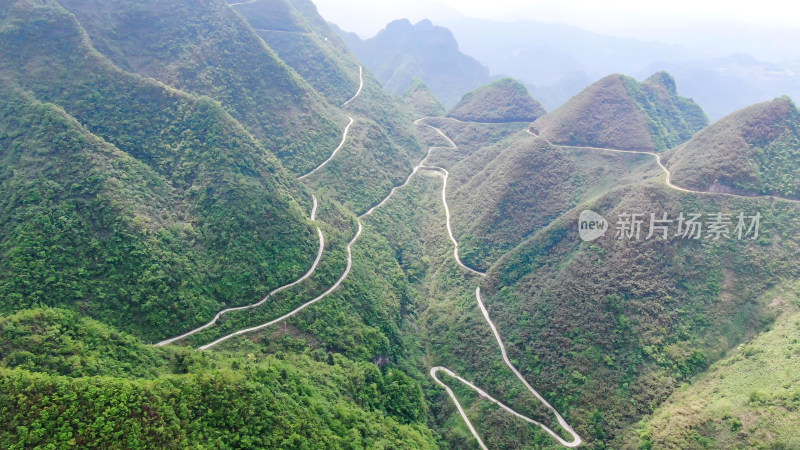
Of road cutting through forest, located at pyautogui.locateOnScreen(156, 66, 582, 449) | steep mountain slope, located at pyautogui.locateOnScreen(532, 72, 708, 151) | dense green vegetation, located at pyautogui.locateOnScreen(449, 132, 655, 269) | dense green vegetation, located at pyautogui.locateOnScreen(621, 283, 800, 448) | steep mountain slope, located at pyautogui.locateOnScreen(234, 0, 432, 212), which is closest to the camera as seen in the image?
dense green vegetation, located at pyautogui.locateOnScreen(621, 283, 800, 448)

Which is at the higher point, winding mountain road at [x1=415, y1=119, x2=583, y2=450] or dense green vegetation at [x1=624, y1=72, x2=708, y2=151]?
dense green vegetation at [x1=624, y1=72, x2=708, y2=151]

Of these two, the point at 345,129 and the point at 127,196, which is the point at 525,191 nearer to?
the point at 345,129

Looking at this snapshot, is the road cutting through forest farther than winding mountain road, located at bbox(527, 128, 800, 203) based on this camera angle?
No

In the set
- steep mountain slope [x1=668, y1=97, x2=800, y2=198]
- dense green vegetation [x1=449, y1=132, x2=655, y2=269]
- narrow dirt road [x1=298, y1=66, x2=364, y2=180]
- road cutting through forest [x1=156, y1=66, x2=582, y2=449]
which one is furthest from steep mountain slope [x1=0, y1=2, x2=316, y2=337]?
steep mountain slope [x1=668, y1=97, x2=800, y2=198]

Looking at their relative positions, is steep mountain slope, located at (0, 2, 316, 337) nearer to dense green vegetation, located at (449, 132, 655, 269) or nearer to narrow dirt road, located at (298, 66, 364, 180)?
narrow dirt road, located at (298, 66, 364, 180)

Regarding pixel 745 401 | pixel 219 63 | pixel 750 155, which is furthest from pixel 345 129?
pixel 745 401

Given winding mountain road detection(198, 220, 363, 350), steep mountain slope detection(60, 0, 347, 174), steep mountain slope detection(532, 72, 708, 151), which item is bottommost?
winding mountain road detection(198, 220, 363, 350)

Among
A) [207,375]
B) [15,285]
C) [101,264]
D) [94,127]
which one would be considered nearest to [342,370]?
[207,375]

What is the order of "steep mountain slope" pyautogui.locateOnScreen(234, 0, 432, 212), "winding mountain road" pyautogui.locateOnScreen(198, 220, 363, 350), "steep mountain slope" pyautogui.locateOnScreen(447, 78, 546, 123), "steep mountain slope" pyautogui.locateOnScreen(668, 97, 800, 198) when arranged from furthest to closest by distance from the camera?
"steep mountain slope" pyautogui.locateOnScreen(447, 78, 546, 123), "steep mountain slope" pyautogui.locateOnScreen(234, 0, 432, 212), "steep mountain slope" pyautogui.locateOnScreen(668, 97, 800, 198), "winding mountain road" pyautogui.locateOnScreen(198, 220, 363, 350)

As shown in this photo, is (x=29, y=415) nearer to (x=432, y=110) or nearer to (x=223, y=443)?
(x=223, y=443)
